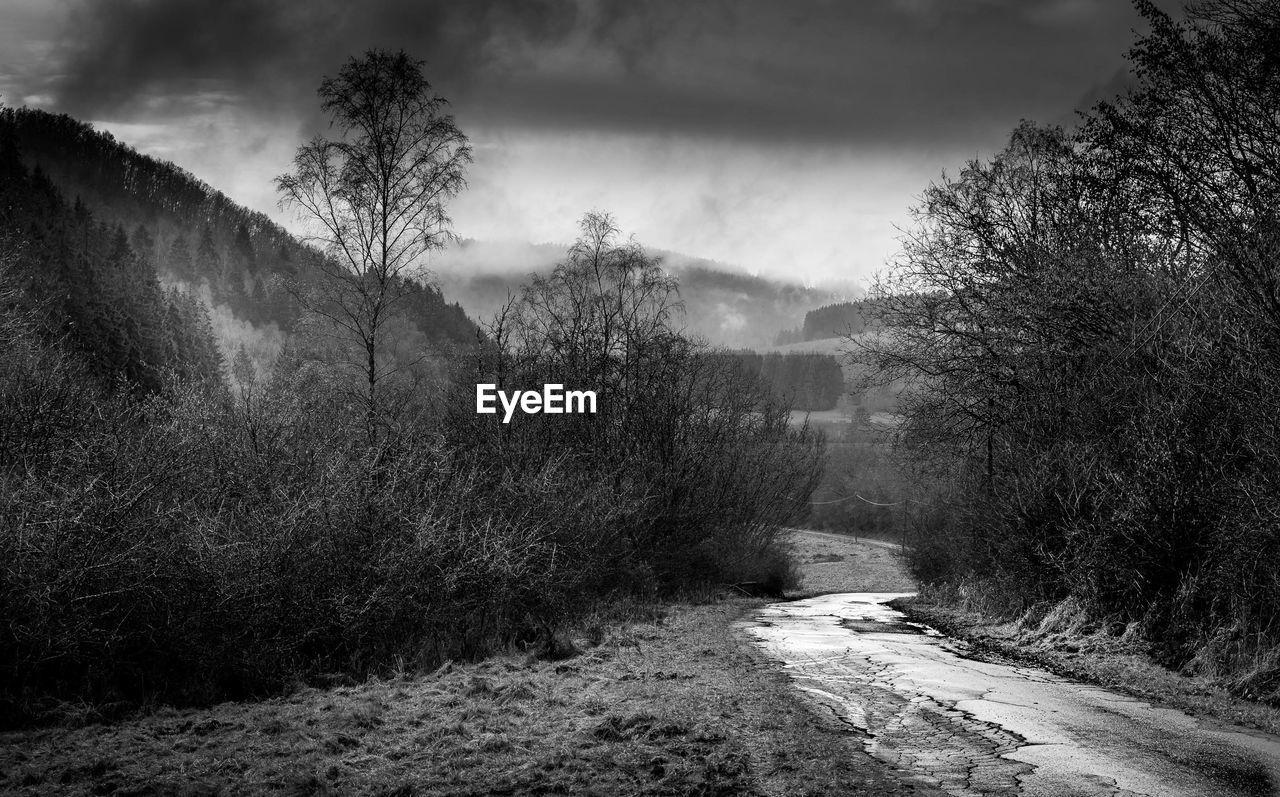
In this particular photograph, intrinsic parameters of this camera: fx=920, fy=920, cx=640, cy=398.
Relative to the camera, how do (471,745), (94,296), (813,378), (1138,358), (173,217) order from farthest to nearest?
(813,378)
(173,217)
(94,296)
(1138,358)
(471,745)

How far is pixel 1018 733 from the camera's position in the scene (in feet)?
28.0

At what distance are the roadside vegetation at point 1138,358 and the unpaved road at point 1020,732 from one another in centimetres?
180

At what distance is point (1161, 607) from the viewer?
12.7 m

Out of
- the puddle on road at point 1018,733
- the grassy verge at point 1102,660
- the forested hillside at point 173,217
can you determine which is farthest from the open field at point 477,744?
the forested hillside at point 173,217

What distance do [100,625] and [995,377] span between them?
55.7ft

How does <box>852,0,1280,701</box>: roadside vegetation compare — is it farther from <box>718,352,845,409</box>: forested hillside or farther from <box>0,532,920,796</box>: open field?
<box>718,352,845,409</box>: forested hillside

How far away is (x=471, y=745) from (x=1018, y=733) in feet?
16.4

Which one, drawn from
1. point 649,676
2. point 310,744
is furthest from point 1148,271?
point 310,744

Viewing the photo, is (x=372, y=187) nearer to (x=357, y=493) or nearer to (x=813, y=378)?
(x=357, y=493)

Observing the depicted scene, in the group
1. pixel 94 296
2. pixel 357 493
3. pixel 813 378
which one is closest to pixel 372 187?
pixel 357 493

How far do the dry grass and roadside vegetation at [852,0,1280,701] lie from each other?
554cm

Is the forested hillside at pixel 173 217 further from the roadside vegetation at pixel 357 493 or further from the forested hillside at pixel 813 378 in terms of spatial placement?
the roadside vegetation at pixel 357 493

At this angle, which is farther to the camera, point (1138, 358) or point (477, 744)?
point (1138, 358)

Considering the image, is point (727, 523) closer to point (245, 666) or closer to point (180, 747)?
point (245, 666)
